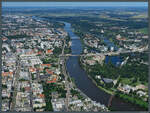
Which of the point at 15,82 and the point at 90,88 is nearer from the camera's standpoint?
the point at 15,82

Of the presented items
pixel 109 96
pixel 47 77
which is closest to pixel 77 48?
pixel 47 77

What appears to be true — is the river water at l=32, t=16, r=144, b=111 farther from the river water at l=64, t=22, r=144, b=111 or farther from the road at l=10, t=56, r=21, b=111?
the road at l=10, t=56, r=21, b=111

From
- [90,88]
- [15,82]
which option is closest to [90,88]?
[90,88]

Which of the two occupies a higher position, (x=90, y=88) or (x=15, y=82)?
(x=15, y=82)

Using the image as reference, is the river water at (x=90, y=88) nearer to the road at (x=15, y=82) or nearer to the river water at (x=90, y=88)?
the river water at (x=90, y=88)

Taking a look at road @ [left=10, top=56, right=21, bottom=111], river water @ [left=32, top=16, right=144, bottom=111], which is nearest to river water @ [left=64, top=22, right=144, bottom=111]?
river water @ [left=32, top=16, right=144, bottom=111]

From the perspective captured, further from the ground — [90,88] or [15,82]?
[15,82]

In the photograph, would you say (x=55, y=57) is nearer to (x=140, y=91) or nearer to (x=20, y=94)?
(x=20, y=94)

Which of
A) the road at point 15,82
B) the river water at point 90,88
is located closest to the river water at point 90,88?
the river water at point 90,88

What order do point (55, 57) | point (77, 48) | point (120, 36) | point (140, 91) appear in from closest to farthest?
point (140, 91), point (55, 57), point (77, 48), point (120, 36)

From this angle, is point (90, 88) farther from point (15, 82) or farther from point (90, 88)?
point (15, 82)

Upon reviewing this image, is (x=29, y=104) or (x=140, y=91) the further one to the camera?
(x=140, y=91)
